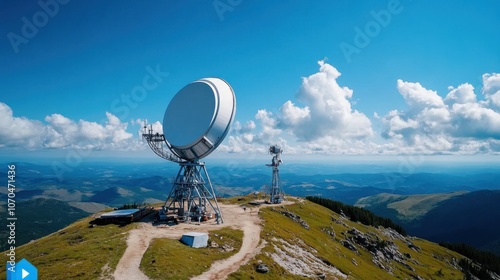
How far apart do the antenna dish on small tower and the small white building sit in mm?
67027

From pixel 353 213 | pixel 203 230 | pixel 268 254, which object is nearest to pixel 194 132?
pixel 203 230

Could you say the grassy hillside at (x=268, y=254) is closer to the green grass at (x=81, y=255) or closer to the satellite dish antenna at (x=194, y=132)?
the green grass at (x=81, y=255)

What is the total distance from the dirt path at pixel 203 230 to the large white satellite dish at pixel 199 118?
18.3 m

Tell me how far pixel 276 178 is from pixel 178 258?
79.7 meters

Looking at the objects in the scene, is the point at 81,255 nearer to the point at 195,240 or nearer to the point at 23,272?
the point at 23,272

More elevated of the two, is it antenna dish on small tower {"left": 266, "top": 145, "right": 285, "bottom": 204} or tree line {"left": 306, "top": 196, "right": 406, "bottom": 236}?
antenna dish on small tower {"left": 266, "top": 145, "right": 285, "bottom": 204}

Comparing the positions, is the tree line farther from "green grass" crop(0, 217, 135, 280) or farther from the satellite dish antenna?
"green grass" crop(0, 217, 135, 280)

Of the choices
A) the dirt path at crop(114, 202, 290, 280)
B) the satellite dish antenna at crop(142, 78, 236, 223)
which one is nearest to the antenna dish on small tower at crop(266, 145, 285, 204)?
the dirt path at crop(114, 202, 290, 280)

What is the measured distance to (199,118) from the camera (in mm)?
70812

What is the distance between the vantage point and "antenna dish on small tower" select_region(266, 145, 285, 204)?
12012cm

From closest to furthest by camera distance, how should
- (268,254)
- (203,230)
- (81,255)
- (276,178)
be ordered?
1. (81,255)
2. (268,254)
3. (203,230)
4. (276,178)

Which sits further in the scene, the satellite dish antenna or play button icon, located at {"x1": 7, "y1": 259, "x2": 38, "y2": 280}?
the satellite dish antenna

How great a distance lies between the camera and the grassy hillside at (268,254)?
138 ft

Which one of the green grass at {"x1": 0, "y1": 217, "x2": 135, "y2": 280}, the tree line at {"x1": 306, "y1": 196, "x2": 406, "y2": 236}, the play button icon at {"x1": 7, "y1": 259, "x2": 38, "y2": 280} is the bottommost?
the tree line at {"x1": 306, "y1": 196, "x2": 406, "y2": 236}
